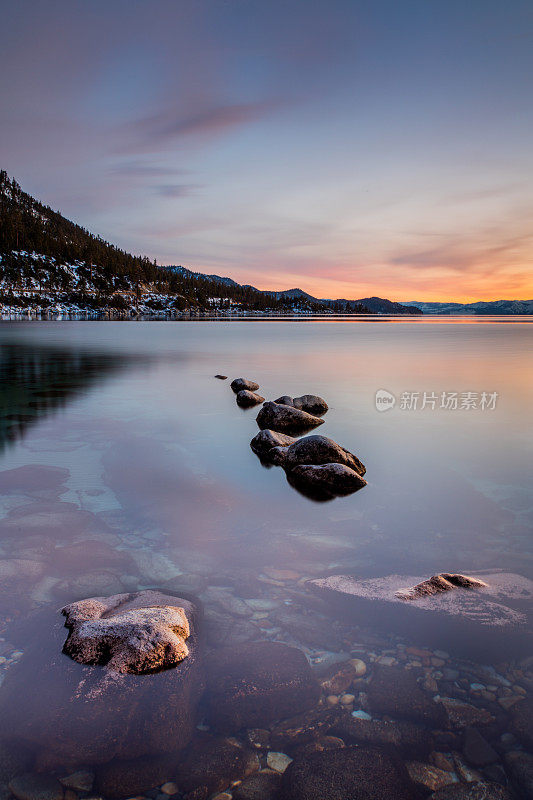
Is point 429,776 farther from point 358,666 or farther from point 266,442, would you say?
point 266,442

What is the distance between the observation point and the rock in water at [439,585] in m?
5.07

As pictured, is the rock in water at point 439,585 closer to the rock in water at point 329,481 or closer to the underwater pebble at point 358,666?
the underwater pebble at point 358,666

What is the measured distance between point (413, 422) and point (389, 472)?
5.30 meters

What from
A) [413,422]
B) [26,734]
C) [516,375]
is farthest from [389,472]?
[516,375]

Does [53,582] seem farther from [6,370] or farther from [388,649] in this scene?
[6,370]

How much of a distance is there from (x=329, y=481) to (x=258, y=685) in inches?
205

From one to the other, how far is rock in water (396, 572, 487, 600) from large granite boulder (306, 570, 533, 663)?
23 mm

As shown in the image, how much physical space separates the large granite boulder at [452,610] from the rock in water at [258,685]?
0.95 meters

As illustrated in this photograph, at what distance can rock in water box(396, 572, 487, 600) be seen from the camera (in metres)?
5.07

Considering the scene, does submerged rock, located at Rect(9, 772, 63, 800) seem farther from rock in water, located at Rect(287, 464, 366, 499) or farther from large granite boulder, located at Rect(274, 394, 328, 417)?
large granite boulder, located at Rect(274, 394, 328, 417)

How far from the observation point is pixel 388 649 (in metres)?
4.22

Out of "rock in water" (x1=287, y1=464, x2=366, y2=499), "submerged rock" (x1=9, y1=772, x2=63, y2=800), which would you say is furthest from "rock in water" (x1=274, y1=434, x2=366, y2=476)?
"submerged rock" (x1=9, y1=772, x2=63, y2=800)

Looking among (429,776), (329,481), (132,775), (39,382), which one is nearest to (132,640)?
(132,775)

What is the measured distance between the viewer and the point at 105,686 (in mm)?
3779
